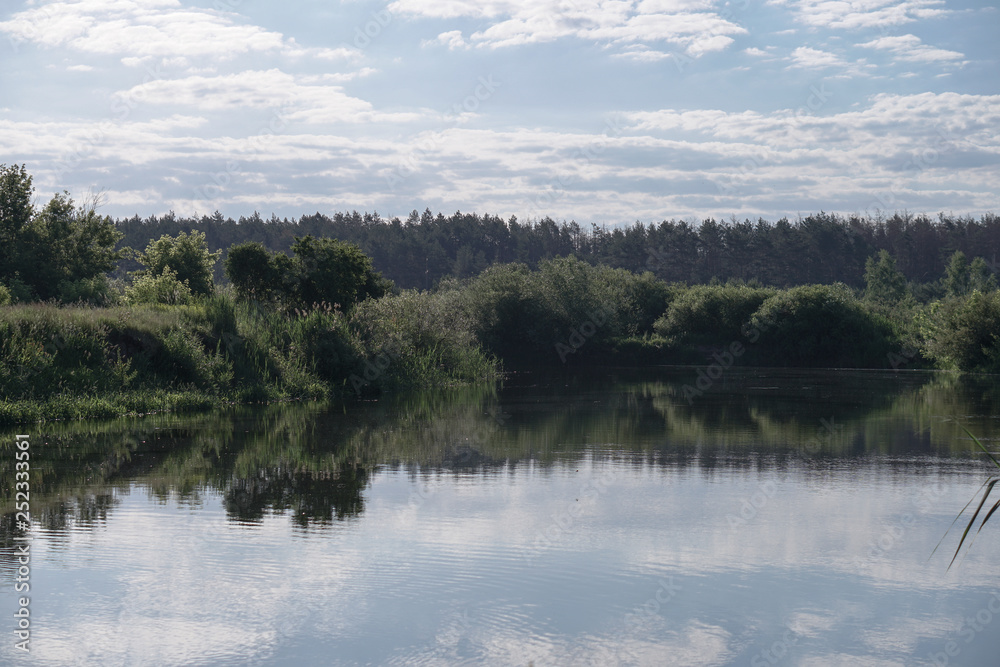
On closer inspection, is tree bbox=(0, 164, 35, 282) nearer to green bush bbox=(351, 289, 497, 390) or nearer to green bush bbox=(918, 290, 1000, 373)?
green bush bbox=(351, 289, 497, 390)

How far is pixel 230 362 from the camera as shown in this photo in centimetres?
2461

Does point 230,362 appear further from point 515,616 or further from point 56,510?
point 515,616

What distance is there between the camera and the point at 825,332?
166ft

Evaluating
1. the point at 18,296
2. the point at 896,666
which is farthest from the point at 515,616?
the point at 18,296

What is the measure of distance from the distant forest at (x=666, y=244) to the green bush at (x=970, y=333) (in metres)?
44.8

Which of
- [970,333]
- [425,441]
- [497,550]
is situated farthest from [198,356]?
[970,333]

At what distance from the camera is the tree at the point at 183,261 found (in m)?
35.3

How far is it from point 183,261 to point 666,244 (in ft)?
226

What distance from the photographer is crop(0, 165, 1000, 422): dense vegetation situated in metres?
21.2

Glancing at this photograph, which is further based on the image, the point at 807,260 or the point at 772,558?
the point at 807,260

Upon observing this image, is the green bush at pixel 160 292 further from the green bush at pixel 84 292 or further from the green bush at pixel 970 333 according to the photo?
the green bush at pixel 970 333

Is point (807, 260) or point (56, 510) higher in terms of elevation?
point (807, 260)

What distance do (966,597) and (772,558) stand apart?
1.61m

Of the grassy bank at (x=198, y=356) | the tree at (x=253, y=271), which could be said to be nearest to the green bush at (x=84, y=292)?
the tree at (x=253, y=271)
